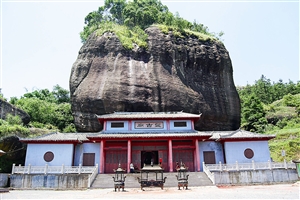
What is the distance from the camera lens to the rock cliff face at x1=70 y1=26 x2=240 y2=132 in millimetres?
26547

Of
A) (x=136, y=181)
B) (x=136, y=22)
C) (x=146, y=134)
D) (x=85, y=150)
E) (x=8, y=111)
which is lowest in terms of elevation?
(x=136, y=181)

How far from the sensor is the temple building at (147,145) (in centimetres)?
2045

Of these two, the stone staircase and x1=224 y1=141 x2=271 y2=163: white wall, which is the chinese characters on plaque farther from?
x1=224 y1=141 x2=271 y2=163: white wall

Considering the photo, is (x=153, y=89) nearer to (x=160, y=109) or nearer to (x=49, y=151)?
(x=160, y=109)

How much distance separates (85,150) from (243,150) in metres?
13.3

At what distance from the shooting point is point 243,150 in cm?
2075

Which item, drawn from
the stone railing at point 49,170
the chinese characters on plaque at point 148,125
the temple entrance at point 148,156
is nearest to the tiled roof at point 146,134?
the chinese characters on plaque at point 148,125

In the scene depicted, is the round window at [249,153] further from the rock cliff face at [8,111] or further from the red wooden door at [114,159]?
the rock cliff face at [8,111]

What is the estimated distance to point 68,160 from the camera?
20469 millimetres

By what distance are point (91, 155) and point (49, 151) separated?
3402mm

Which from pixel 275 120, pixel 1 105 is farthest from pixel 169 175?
pixel 275 120

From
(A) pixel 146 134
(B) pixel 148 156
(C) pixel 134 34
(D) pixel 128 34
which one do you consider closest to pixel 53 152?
(A) pixel 146 134

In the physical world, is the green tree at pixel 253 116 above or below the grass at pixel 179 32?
below

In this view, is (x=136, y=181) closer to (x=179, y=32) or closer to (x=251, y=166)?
(x=251, y=166)
